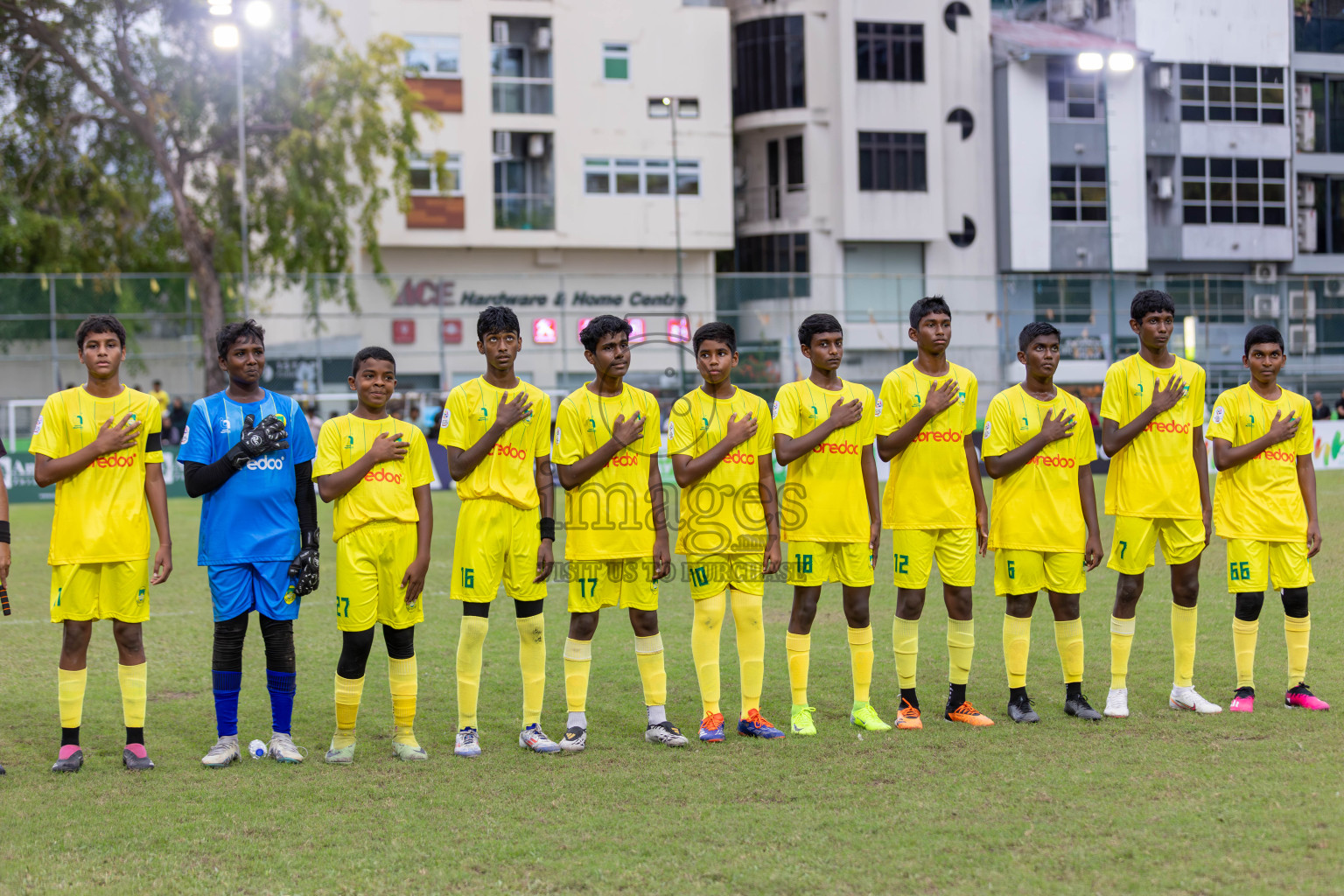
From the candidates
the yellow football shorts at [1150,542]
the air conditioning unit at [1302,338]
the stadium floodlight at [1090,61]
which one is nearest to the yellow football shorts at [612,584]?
the yellow football shorts at [1150,542]

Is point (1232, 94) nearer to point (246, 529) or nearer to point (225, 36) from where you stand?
point (225, 36)

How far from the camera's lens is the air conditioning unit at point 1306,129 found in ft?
159

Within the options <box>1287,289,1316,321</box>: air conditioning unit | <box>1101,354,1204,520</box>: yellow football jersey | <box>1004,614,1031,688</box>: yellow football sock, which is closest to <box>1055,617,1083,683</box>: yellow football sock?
<box>1004,614,1031,688</box>: yellow football sock

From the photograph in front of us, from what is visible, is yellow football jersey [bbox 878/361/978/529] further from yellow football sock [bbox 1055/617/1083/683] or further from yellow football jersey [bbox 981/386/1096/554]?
yellow football sock [bbox 1055/617/1083/683]

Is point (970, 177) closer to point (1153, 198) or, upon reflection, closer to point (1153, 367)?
point (1153, 198)

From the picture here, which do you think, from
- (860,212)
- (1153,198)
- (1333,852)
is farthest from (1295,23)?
(1333,852)

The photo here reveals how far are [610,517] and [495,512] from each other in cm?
60

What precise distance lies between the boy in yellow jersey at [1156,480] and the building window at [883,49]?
38.4 meters

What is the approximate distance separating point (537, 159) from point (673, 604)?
109 feet

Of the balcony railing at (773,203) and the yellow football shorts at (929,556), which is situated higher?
the balcony railing at (773,203)

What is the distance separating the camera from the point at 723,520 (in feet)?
23.2

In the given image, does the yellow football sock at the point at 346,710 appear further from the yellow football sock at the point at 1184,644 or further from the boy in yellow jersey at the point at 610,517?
the yellow football sock at the point at 1184,644

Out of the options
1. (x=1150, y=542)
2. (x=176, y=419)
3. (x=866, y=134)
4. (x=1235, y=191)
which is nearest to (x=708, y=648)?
(x=1150, y=542)

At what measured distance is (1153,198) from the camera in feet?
154
